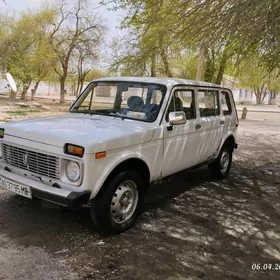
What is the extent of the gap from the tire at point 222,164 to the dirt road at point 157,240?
0.75 meters

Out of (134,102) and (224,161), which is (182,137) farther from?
(224,161)

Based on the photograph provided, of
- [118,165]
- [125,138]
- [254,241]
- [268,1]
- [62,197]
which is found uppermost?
[268,1]

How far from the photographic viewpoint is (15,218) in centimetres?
400

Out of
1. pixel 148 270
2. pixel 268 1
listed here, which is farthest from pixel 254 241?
pixel 268 1

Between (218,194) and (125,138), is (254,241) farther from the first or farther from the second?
(125,138)

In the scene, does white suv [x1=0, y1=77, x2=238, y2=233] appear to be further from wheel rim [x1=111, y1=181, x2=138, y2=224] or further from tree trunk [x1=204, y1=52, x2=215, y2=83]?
tree trunk [x1=204, y1=52, x2=215, y2=83]

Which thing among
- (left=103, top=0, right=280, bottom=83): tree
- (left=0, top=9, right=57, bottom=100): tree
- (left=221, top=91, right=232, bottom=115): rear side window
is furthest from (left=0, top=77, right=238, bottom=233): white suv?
(left=0, top=9, right=57, bottom=100): tree

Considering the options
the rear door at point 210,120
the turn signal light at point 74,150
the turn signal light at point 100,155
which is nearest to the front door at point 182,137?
the rear door at point 210,120

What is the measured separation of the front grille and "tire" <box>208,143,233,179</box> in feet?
11.8

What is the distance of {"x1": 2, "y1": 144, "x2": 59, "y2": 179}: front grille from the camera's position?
134 inches

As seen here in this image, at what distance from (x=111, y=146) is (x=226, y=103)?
140 inches

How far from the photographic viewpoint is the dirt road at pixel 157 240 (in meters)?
3.04

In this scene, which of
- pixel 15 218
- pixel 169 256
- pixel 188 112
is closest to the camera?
pixel 169 256

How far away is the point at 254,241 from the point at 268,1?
366 cm
